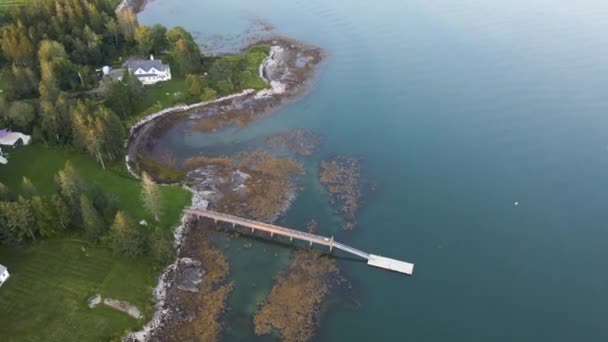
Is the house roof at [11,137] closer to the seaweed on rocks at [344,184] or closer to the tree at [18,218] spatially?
→ the tree at [18,218]

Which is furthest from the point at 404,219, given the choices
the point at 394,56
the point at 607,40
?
the point at 607,40

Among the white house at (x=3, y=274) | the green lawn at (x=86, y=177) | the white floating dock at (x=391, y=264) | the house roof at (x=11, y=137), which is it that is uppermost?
the house roof at (x=11, y=137)

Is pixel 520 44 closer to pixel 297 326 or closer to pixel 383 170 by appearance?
pixel 383 170

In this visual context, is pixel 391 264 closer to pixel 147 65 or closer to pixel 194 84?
pixel 194 84

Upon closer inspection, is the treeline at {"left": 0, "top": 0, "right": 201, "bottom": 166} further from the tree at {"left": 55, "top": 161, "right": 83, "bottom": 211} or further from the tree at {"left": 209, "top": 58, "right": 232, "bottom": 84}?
the tree at {"left": 55, "top": 161, "right": 83, "bottom": 211}

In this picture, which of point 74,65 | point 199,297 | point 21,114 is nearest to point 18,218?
point 199,297

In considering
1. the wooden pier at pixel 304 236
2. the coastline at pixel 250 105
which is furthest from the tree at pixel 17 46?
Result: the wooden pier at pixel 304 236
